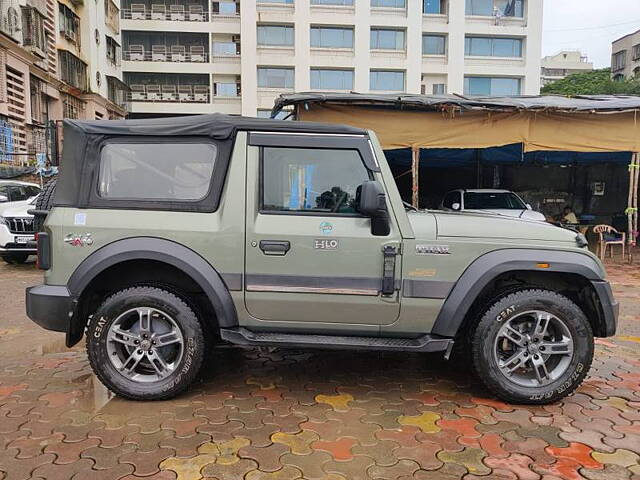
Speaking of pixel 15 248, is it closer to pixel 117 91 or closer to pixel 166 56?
pixel 117 91

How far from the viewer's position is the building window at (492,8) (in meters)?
38.4

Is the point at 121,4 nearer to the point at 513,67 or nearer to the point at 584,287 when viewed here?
the point at 513,67

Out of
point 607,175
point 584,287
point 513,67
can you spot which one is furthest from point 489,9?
point 584,287

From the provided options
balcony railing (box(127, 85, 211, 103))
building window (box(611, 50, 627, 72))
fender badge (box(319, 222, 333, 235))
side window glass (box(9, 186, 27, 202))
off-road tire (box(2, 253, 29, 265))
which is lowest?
off-road tire (box(2, 253, 29, 265))

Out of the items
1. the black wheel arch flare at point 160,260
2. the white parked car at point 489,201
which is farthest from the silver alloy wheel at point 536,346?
the white parked car at point 489,201

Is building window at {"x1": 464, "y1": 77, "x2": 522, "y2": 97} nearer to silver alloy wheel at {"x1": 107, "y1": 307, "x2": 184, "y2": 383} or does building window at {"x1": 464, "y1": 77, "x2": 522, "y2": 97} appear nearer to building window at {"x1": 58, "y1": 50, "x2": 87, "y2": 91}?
building window at {"x1": 58, "y1": 50, "x2": 87, "y2": 91}

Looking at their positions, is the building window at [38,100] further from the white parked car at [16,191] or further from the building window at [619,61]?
the building window at [619,61]

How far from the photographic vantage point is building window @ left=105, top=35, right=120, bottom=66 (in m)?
34.3

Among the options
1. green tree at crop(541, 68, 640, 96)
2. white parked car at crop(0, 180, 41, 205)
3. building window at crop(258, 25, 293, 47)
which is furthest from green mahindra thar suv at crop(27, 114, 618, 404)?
green tree at crop(541, 68, 640, 96)

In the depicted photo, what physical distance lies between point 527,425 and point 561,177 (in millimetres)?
14488

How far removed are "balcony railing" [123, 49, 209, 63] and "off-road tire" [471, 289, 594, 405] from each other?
39.4 metres

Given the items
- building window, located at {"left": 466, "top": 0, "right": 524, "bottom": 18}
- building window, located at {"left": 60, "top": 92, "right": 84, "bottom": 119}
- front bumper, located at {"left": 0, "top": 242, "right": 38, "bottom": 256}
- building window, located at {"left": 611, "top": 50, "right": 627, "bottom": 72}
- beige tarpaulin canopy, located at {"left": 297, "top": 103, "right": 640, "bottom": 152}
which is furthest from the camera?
building window, located at {"left": 611, "top": 50, "right": 627, "bottom": 72}

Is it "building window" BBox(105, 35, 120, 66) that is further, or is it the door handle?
"building window" BBox(105, 35, 120, 66)

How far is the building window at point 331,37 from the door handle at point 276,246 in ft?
118
